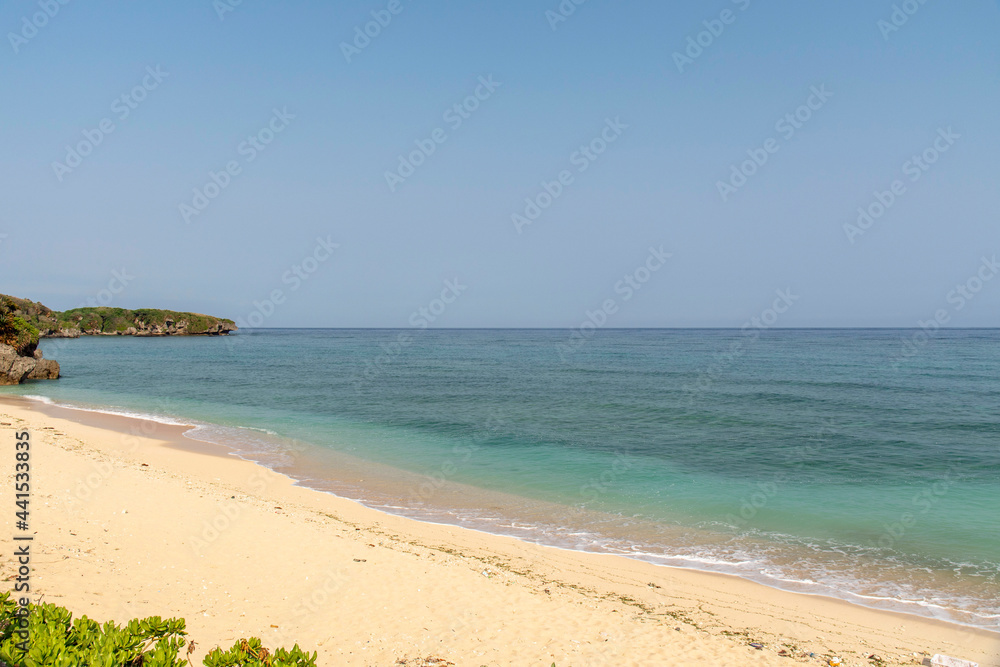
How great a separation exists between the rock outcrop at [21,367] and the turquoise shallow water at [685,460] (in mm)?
2233

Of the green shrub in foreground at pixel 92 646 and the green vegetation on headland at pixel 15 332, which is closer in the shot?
the green shrub in foreground at pixel 92 646

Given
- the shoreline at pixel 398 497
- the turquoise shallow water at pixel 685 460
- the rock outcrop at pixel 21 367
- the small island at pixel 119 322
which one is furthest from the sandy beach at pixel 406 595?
the small island at pixel 119 322

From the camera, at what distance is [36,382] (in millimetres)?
40781

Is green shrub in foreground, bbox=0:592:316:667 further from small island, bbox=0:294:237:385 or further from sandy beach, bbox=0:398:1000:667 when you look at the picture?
small island, bbox=0:294:237:385

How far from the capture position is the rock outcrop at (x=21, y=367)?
39.4 meters

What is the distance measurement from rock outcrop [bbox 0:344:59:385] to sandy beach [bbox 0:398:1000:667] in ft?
122

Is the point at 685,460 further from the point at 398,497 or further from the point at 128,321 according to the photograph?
the point at 128,321

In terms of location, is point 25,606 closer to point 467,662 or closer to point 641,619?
point 467,662

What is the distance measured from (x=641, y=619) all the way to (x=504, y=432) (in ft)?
50.8

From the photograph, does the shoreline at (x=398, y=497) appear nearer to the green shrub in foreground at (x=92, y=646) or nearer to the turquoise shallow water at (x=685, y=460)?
the turquoise shallow water at (x=685, y=460)

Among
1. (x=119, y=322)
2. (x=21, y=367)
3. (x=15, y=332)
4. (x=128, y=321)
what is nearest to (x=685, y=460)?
(x=21, y=367)

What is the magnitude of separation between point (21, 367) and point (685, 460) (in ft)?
157

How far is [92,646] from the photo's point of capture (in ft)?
13.9

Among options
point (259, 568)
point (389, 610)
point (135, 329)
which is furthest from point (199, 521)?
point (135, 329)
